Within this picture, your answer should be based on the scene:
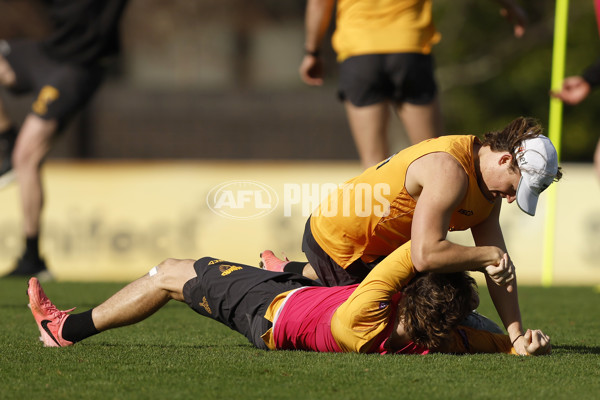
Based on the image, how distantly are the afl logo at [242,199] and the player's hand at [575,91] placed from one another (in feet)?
9.51

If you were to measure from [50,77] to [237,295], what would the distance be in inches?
160

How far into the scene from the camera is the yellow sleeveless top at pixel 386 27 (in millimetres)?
5996

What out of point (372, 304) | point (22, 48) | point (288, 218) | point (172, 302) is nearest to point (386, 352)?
point (372, 304)

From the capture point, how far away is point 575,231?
9.45 m

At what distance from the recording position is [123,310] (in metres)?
4.02

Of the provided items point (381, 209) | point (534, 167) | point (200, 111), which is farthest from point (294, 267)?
point (200, 111)

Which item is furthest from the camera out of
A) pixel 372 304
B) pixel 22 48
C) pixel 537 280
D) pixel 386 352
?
pixel 537 280

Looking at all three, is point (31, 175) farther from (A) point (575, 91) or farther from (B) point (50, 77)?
(A) point (575, 91)

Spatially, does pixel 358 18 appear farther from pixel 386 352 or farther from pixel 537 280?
pixel 537 280

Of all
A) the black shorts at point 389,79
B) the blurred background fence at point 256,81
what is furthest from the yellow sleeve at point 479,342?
the blurred background fence at point 256,81

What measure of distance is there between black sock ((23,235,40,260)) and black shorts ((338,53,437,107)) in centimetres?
286

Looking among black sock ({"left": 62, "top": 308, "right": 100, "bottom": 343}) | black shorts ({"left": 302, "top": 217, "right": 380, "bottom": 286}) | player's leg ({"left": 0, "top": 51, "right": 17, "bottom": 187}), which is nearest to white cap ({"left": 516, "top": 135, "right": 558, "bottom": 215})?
black shorts ({"left": 302, "top": 217, "right": 380, "bottom": 286})

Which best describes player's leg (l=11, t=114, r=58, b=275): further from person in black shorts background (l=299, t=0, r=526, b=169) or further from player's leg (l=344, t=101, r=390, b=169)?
player's leg (l=344, t=101, r=390, b=169)

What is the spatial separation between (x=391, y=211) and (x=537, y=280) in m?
5.69
